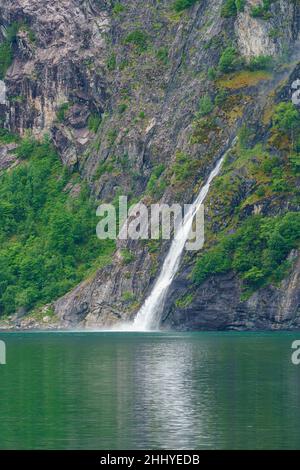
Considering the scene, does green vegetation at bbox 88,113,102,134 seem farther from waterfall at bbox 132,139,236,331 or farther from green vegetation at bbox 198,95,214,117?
waterfall at bbox 132,139,236,331

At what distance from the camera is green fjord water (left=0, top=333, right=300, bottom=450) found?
55844mm

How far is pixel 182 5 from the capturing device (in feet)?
570

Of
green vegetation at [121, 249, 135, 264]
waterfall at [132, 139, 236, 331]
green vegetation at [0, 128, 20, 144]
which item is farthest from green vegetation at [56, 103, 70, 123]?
waterfall at [132, 139, 236, 331]

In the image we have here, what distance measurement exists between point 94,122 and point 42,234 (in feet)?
62.7

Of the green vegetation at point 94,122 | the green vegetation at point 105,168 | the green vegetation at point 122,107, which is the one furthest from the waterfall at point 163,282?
the green vegetation at point 94,122

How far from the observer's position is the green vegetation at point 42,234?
16000 cm

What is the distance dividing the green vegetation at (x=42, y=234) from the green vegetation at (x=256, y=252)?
878 inches

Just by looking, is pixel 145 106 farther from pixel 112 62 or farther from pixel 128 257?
pixel 128 257

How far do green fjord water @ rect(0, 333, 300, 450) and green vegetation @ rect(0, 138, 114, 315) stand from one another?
54.3m

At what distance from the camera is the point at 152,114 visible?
549 ft

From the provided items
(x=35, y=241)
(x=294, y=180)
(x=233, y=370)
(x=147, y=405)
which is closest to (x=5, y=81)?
(x=35, y=241)

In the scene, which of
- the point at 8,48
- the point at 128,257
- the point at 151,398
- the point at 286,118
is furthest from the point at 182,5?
the point at 151,398
